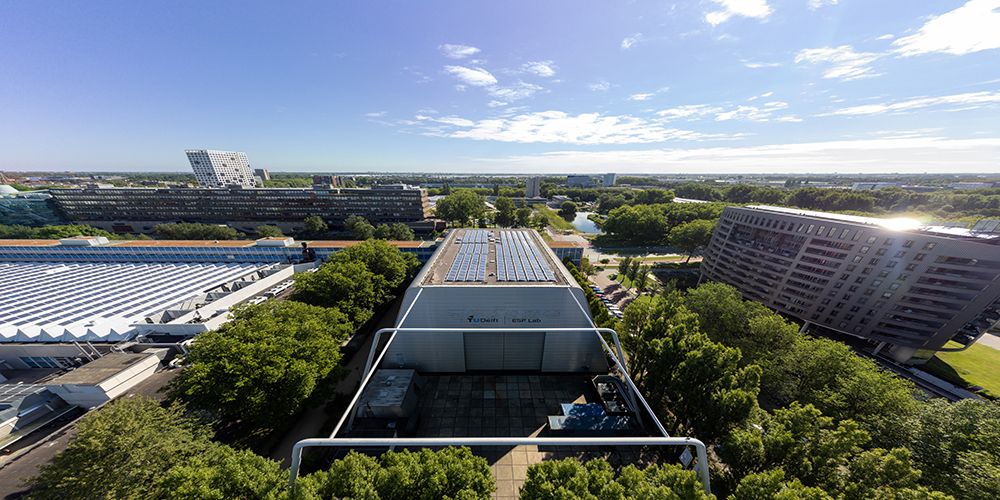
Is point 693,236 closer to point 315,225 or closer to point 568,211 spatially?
point 568,211

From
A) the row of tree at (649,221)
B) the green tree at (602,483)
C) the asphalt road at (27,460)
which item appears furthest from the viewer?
the row of tree at (649,221)

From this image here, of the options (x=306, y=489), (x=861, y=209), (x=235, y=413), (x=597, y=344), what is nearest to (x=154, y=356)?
(x=235, y=413)

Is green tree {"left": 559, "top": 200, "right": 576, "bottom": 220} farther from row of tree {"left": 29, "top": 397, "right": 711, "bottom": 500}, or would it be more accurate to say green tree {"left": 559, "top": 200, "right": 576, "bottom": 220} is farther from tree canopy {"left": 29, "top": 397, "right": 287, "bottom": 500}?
tree canopy {"left": 29, "top": 397, "right": 287, "bottom": 500}

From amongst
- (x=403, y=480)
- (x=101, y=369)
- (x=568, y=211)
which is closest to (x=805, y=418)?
(x=403, y=480)

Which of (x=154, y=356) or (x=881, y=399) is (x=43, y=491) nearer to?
(x=154, y=356)

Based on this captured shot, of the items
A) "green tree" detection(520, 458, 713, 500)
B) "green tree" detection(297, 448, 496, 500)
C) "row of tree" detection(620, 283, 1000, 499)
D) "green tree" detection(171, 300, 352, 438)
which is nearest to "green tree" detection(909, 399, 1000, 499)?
"row of tree" detection(620, 283, 1000, 499)

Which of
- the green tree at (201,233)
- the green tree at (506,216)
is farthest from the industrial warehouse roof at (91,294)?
the green tree at (506,216)

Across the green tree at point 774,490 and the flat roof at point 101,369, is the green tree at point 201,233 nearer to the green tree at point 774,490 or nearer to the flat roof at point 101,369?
the flat roof at point 101,369
